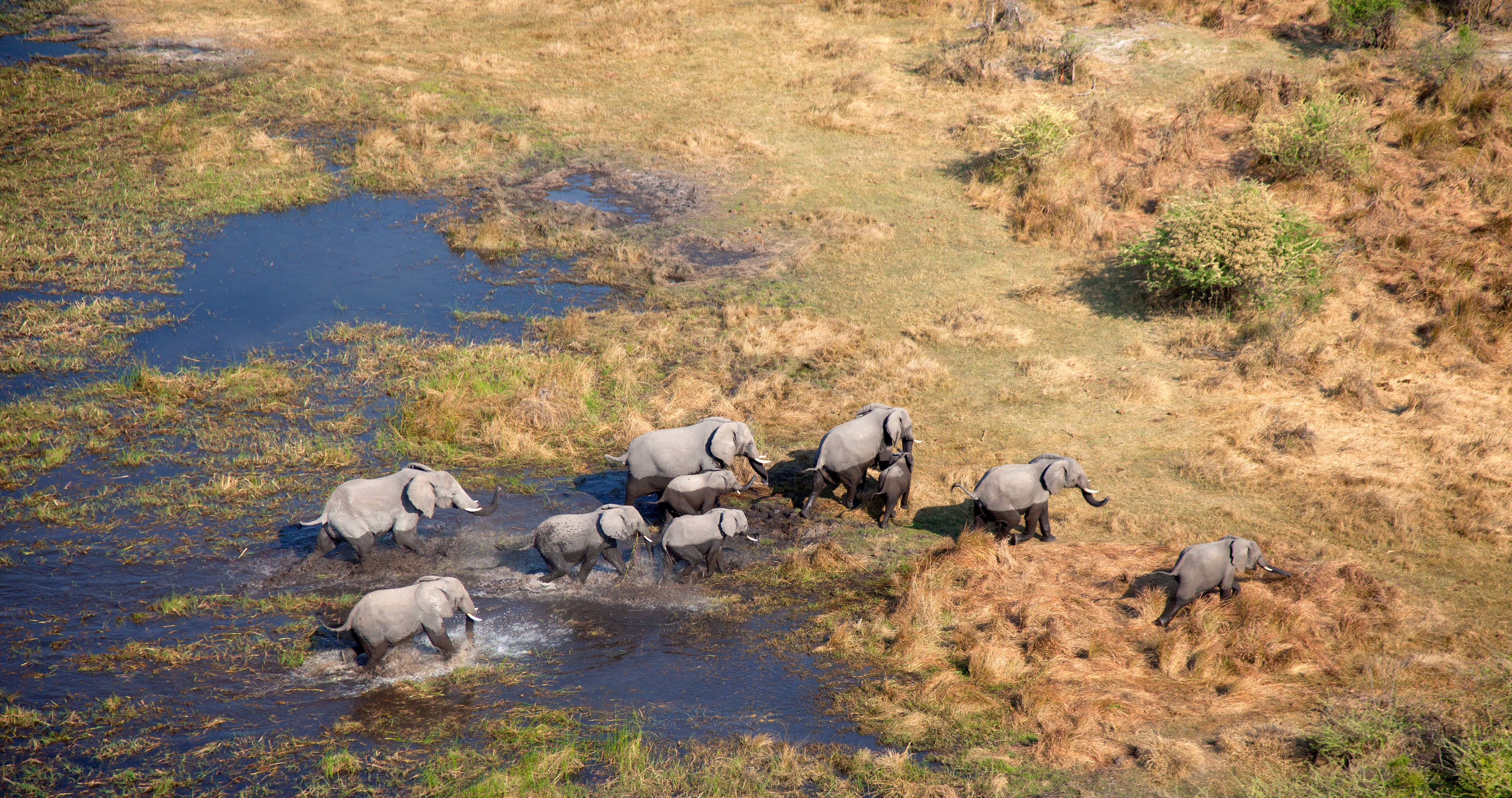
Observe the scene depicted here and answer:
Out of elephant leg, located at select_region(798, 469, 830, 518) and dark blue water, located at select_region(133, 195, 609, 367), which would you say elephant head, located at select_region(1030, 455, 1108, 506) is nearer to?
elephant leg, located at select_region(798, 469, 830, 518)

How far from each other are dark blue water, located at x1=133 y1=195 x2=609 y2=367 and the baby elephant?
23.2 ft

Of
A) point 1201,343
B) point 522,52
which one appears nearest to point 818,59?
point 522,52

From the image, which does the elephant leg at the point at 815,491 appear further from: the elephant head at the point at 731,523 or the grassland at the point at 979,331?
the elephant head at the point at 731,523

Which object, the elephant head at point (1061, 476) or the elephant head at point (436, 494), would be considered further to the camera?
the elephant head at point (1061, 476)

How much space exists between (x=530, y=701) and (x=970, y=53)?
2241 cm

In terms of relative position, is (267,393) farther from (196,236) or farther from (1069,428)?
(1069,428)

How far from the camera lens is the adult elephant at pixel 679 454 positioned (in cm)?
1134

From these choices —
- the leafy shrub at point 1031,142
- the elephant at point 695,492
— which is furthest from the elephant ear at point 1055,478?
the leafy shrub at point 1031,142

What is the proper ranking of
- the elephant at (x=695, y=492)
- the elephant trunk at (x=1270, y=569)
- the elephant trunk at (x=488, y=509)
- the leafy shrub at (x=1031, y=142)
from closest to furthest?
the elephant trunk at (x=1270, y=569) → the elephant trunk at (x=488, y=509) → the elephant at (x=695, y=492) → the leafy shrub at (x=1031, y=142)

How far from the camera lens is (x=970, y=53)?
2638cm

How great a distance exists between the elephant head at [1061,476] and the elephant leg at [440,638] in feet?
20.1

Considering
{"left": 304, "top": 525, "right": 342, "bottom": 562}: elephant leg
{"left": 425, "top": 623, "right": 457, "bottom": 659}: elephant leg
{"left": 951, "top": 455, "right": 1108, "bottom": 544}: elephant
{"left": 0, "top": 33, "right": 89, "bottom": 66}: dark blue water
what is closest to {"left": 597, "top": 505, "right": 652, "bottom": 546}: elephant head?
{"left": 425, "top": 623, "right": 457, "bottom": 659}: elephant leg

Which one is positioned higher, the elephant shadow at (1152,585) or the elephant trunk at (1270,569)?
the elephant trunk at (1270,569)

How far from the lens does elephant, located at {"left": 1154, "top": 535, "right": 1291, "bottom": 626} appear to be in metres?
9.52
